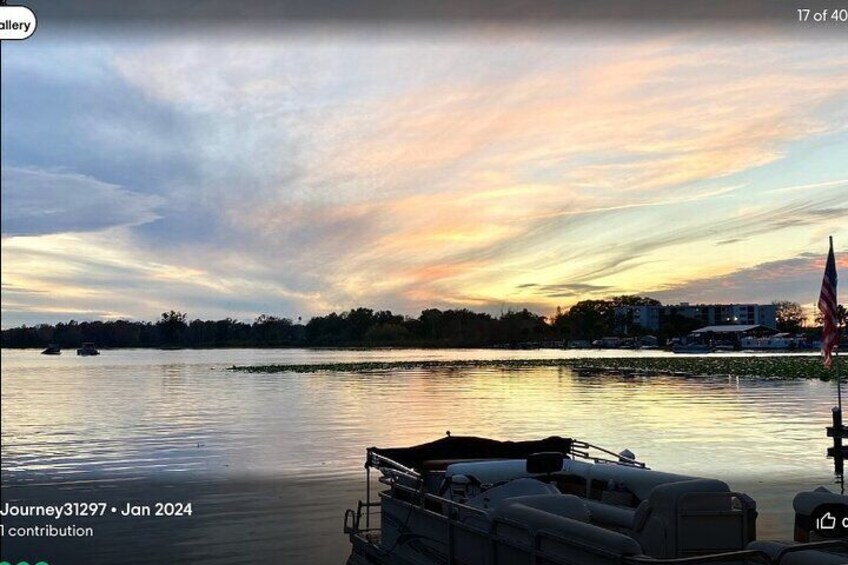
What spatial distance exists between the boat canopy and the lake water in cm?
266

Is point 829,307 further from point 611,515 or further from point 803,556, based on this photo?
point 803,556

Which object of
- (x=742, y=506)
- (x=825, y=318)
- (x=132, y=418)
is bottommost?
(x=132, y=418)

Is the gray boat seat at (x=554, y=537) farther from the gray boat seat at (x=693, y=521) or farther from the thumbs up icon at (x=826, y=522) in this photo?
the thumbs up icon at (x=826, y=522)

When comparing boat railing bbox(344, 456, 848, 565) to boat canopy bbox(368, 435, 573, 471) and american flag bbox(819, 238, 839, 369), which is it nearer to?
boat canopy bbox(368, 435, 573, 471)

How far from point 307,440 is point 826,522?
2642cm

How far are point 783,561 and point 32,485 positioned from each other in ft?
68.6

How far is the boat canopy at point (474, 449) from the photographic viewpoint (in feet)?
47.2

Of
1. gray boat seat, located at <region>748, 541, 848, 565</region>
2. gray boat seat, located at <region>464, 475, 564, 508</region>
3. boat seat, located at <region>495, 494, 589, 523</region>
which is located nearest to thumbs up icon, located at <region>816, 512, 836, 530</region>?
gray boat seat, located at <region>748, 541, 848, 565</region>

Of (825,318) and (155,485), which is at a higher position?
(825,318)

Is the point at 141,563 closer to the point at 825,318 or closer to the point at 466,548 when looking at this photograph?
the point at 466,548

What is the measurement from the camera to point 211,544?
52.5 ft

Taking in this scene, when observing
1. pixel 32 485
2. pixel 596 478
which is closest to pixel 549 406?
pixel 32 485

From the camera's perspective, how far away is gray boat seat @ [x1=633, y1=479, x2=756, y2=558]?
798cm

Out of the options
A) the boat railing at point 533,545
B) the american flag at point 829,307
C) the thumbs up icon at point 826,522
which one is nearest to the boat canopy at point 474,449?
the boat railing at point 533,545
